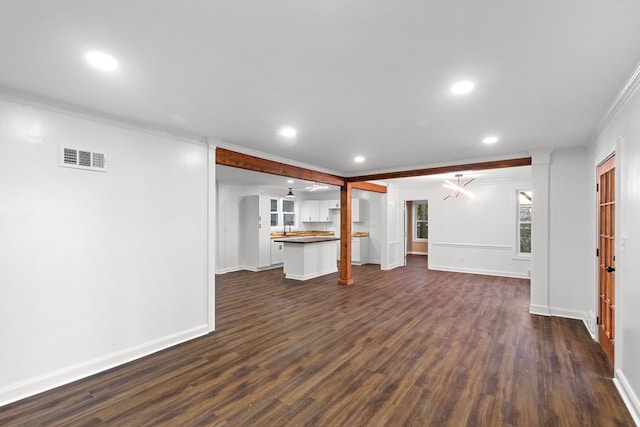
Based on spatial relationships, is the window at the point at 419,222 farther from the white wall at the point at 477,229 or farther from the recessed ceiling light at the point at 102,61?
the recessed ceiling light at the point at 102,61

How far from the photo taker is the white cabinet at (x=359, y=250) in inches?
367


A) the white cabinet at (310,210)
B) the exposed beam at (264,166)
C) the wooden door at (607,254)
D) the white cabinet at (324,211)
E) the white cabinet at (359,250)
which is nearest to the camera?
the wooden door at (607,254)

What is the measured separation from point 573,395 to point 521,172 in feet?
18.3

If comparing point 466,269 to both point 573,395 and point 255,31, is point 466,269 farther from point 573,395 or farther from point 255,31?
point 255,31

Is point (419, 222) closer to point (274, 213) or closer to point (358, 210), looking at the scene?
point (358, 210)

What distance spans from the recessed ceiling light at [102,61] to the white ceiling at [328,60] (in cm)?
4

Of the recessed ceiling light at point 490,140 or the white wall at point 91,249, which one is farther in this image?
the recessed ceiling light at point 490,140

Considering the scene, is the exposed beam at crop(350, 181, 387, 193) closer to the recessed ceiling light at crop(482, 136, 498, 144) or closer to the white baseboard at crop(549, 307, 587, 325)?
the recessed ceiling light at crop(482, 136, 498, 144)

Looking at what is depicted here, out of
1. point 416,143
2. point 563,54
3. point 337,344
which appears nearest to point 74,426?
point 337,344

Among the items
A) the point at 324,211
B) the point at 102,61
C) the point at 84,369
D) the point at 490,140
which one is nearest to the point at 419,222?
the point at 324,211

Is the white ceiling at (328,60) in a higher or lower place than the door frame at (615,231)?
higher

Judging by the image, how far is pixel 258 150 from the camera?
4.41m

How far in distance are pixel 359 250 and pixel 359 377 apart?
264 inches

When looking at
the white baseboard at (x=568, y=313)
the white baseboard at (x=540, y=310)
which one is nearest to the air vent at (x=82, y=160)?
the white baseboard at (x=540, y=310)
